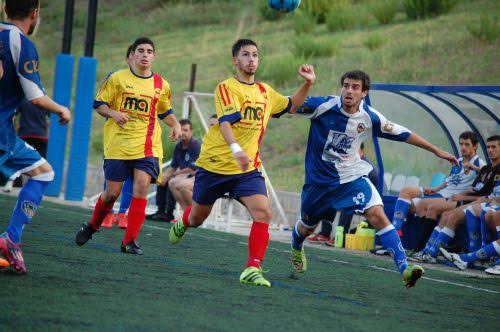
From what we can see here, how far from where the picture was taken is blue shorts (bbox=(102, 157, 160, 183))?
31.2ft

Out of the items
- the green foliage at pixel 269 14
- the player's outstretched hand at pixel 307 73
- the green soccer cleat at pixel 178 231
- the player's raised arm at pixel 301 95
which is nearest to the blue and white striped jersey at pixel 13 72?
the player's outstretched hand at pixel 307 73

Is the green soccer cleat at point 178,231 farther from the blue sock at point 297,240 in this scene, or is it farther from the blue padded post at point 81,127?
the blue padded post at point 81,127

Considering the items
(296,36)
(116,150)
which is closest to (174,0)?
(296,36)

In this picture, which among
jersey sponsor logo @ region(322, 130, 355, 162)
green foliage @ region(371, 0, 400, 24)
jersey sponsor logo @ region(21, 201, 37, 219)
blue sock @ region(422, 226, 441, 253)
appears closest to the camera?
jersey sponsor logo @ region(21, 201, 37, 219)

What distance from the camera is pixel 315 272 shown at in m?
9.42

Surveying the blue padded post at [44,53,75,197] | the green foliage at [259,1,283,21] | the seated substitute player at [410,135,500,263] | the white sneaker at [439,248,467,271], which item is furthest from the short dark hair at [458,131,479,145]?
the green foliage at [259,1,283,21]

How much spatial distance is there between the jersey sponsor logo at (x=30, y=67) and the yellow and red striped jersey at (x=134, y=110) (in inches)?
112

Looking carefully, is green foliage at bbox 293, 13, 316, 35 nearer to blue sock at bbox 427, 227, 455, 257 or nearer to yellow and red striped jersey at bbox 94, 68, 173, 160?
blue sock at bbox 427, 227, 455, 257

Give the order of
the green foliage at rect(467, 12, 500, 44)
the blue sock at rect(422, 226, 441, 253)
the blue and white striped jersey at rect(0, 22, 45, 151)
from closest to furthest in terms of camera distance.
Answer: the blue and white striped jersey at rect(0, 22, 45, 151)
the blue sock at rect(422, 226, 441, 253)
the green foliage at rect(467, 12, 500, 44)

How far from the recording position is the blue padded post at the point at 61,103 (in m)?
18.5

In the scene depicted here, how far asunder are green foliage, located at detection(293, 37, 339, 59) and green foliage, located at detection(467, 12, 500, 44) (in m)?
3.58

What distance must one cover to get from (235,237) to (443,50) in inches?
486

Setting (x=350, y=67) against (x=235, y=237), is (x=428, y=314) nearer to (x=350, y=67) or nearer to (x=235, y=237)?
(x=235, y=237)

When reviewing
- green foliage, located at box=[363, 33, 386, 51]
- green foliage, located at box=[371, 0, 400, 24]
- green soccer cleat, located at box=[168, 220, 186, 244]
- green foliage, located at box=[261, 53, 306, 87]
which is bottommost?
green soccer cleat, located at box=[168, 220, 186, 244]
